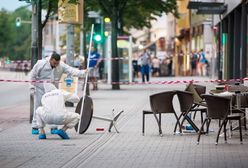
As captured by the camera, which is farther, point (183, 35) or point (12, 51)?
point (12, 51)

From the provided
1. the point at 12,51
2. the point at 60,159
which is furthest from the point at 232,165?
the point at 12,51

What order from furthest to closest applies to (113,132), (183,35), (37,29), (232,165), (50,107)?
(183,35), (37,29), (113,132), (50,107), (232,165)

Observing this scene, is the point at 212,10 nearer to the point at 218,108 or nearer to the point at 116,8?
the point at 116,8

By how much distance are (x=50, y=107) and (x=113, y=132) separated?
2.08m

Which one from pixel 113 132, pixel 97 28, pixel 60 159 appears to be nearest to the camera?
pixel 60 159

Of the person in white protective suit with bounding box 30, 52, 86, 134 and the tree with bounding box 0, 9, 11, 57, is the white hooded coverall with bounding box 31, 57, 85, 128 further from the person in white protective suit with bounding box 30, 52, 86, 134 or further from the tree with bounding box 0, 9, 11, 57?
the tree with bounding box 0, 9, 11, 57

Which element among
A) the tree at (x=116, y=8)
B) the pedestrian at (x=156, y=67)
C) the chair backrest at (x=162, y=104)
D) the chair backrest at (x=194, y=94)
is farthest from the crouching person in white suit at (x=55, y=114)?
the pedestrian at (x=156, y=67)

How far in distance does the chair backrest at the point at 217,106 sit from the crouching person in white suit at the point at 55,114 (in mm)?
2892

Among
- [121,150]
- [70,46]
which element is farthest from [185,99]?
[70,46]

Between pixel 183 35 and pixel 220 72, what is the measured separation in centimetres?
4148

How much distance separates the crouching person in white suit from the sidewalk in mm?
268

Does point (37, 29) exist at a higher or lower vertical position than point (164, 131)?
higher

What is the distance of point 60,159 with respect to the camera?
14281mm

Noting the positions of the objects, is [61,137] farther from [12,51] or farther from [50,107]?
[12,51]
